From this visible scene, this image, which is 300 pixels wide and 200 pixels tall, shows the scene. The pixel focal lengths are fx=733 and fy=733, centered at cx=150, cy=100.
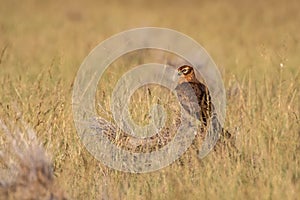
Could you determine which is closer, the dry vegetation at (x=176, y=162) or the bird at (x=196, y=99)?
the dry vegetation at (x=176, y=162)

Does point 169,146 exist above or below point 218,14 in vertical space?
below

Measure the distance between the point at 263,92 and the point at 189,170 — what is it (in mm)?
2449

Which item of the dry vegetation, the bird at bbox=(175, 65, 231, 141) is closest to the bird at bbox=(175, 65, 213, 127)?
the bird at bbox=(175, 65, 231, 141)

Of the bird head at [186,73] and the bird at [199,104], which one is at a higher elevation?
the bird head at [186,73]

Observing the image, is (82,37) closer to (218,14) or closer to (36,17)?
(36,17)

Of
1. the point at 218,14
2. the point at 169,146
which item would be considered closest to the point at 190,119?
the point at 169,146

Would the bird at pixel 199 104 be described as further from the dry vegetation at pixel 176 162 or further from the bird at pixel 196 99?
the dry vegetation at pixel 176 162

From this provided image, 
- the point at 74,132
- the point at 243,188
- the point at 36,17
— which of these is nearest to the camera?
the point at 243,188

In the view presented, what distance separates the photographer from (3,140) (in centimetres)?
576

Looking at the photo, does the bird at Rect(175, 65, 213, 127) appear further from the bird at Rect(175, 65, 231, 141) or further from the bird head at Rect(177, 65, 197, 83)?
the bird head at Rect(177, 65, 197, 83)

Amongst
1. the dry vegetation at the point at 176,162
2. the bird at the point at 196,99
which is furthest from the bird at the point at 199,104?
the dry vegetation at the point at 176,162

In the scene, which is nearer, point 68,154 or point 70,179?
point 70,179

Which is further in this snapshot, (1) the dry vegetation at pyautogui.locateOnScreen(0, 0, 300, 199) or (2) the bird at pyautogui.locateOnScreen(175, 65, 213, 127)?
(2) the bird at pyautogui.locateOnScreen(175, 65, 213, 127)

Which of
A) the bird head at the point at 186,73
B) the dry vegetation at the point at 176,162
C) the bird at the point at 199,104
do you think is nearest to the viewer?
A: the dry vegetation at the point at 176,162
